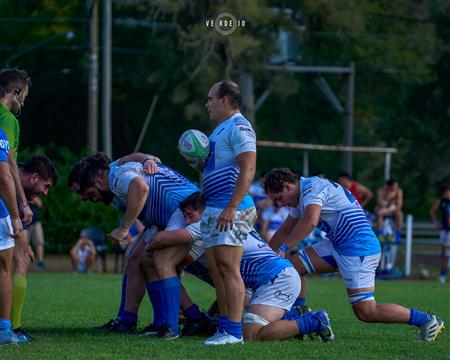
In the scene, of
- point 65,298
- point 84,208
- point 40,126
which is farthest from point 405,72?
point 65,298

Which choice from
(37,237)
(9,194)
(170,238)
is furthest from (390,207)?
(9,194)

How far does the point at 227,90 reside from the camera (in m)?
9.31

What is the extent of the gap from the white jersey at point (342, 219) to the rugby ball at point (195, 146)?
125 cm

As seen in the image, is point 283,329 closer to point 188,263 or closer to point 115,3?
point 188,263

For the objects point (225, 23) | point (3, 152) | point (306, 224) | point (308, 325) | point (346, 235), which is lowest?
point (308, 325)

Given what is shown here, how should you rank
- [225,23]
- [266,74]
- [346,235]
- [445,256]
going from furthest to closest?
[266,74], [225,23], [445,256], [346,235]

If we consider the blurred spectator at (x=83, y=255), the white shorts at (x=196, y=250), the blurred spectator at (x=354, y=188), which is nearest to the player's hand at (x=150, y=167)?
the white shorts at (x=196, y=250)

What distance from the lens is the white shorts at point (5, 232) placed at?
893cm

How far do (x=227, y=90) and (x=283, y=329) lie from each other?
81.0 inches

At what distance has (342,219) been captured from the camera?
10.2m

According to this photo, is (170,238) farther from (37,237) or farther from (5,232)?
(37,237)

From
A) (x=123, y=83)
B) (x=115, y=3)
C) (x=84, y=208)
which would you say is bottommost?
(x=84, y=208)

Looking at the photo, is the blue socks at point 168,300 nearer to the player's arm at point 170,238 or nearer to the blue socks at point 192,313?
the player's arm at point 170,238

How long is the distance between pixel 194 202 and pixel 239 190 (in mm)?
1206
